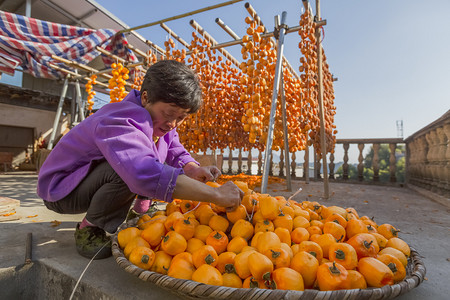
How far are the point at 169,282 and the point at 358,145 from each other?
653 centimetres

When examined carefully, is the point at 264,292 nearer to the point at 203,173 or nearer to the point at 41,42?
the point at 203,173

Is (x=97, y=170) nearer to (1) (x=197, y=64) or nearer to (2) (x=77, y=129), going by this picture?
(2) (x=77, y=129)

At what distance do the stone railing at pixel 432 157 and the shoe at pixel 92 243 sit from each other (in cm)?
428

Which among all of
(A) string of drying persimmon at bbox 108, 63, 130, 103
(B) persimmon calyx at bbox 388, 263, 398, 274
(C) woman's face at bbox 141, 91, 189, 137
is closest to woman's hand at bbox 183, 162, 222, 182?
(C) woman's face at bbox 141, 91, 189, 137

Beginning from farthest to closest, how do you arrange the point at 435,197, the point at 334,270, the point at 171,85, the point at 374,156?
the point at 374,156, the point at 435,197, the point at 171,85, the point at 334,270

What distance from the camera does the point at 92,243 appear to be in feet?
4.84

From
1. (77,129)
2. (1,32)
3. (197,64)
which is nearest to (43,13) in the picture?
(1,32)

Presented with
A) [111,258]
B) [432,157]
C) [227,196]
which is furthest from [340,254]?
[432,157]

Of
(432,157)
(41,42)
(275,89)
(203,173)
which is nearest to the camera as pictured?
(203,173)

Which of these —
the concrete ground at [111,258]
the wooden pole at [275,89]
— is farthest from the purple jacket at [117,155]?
the wooden pole at [275,89]

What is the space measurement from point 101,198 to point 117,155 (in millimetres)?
471

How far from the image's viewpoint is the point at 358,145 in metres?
6.24

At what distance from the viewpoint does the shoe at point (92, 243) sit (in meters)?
1.42

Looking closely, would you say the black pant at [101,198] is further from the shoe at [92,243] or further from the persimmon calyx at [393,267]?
the persimmon calyx at [393,267]
